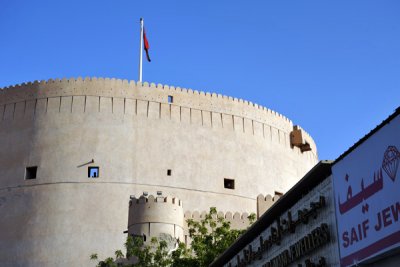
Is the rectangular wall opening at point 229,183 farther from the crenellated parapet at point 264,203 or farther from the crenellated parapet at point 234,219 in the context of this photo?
the crenellated parapet at point 234,219

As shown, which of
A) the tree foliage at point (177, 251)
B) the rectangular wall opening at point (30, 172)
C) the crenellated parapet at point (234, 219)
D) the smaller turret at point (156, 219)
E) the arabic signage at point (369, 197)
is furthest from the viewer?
the rectangular wall opening at point (30, 172)

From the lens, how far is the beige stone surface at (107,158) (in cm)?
2411

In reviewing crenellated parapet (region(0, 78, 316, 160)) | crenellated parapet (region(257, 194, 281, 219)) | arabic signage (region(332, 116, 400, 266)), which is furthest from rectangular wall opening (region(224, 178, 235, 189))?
arabic signage (region(332, 116, 400, 266))

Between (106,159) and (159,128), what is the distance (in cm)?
250

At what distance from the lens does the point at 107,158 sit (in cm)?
2519

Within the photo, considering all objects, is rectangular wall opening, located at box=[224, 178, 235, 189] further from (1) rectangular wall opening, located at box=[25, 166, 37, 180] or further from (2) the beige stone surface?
(1) rectangular wall opening, located at box=[25, 166, 37, 180]

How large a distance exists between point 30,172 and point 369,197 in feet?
64.0

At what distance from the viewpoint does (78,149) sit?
25.3 meters

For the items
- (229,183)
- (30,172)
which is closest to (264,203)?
(229,183)

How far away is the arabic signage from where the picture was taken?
7688mm

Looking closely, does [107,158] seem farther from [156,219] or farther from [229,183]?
[156,219]

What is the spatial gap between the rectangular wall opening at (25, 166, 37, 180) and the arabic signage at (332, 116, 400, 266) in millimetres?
18337

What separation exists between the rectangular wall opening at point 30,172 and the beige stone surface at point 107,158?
0.19m

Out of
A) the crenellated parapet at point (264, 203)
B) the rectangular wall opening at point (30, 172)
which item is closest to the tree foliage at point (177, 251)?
the crenellated parapet at point (264, 203)
